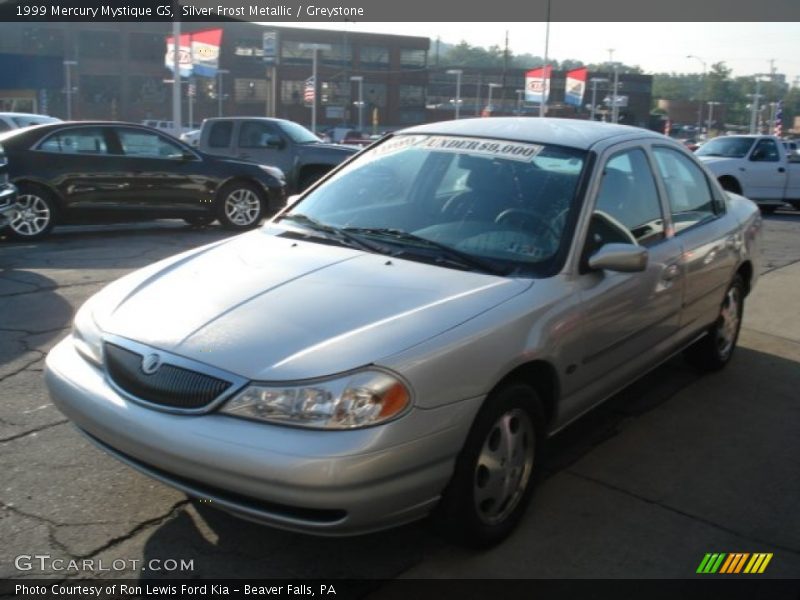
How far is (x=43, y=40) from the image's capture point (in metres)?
67.5

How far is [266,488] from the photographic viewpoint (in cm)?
262

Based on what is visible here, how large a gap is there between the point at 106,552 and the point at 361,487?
113 centimetres

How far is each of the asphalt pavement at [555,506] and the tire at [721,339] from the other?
5.2 inches

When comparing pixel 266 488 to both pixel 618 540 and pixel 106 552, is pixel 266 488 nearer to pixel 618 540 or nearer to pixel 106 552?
pixel 106 552

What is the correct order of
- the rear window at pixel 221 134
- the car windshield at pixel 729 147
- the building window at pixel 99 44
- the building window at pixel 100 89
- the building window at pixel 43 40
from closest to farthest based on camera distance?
1. the rear window at pixel 221 134
2. the car windshield at pixel 729 147
3. the building window at pixel 43 40
4. the building window at pixel 99 44
5. the building window at pixel 100 89

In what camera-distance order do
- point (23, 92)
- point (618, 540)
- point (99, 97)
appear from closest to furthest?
point (618, 540) < point (23, 92) < point (99, 97)

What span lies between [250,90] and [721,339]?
71236 millimetres

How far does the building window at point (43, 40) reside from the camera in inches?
2635

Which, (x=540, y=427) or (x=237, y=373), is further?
(x=540, y=427)

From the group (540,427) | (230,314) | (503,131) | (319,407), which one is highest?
(503,131)

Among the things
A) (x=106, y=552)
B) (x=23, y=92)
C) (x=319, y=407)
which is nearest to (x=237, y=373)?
(x=319, y=407)

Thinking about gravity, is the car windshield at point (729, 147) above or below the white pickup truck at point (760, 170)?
above

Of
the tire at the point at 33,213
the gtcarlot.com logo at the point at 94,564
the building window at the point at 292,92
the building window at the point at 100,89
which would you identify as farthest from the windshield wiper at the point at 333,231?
the building window at the point at 100,89

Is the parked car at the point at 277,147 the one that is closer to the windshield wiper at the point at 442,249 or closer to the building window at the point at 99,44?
the windshield wiper at the point at 442,249
